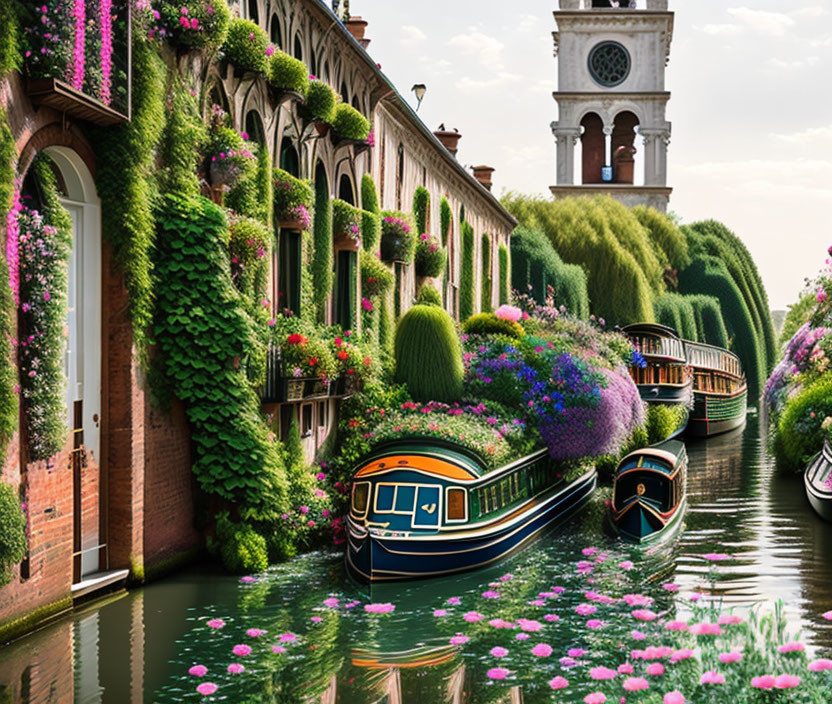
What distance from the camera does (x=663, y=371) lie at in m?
33.8

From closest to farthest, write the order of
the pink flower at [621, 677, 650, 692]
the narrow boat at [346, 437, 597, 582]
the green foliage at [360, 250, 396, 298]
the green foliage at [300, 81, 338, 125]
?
the pink flower at [621, 677, 650, 692], the narrow boat at [346, 437, 597, 582], the green foliage at [300, 81, 338, 125], the green foliage at [360, 250, 396, 298]

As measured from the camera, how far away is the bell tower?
54.2m

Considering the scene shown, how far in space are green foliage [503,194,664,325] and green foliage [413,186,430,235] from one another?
17909mm

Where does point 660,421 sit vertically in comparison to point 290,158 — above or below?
below

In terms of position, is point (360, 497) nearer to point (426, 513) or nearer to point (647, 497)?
point (426, 513)

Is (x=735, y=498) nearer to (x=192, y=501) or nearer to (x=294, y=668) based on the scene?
(x=192, y=501)

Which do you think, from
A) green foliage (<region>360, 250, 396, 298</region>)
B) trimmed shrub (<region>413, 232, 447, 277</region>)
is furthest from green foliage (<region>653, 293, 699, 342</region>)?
green foliage (<region>360, 250, 396, 298</region>)

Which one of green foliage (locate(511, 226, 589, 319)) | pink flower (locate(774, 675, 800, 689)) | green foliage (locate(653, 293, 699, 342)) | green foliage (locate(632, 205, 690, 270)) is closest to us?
pink flower (locate(774, 675, 800, 689))

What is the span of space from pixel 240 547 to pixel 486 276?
71.1ft

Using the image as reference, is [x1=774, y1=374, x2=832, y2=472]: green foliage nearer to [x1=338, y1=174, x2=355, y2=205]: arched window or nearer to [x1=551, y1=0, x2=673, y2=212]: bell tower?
[x1=338, y1=174, x2=355, y2=205]: arched window

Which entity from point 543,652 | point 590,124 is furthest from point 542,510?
point 590,124

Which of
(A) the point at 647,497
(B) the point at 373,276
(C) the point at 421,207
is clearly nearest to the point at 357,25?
(C) the point at 421,207

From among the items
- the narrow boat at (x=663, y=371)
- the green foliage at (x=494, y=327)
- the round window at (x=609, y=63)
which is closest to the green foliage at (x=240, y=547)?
the green foliage at (x=494, y=327)

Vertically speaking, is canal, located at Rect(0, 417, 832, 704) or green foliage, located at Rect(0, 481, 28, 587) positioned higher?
green foliage, located at Rect(0, 481, 28, 587)
